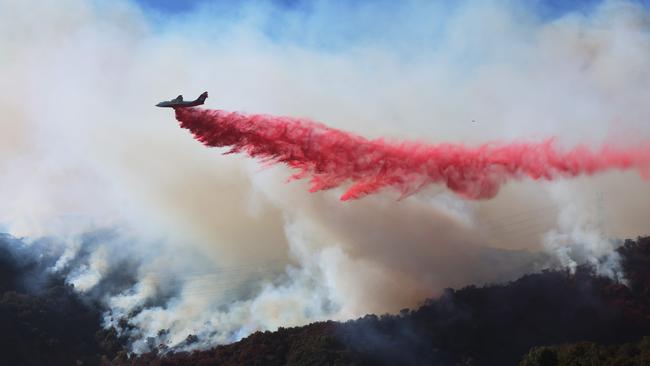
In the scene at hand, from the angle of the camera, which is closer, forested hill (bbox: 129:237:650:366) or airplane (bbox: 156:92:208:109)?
airplane (bbox: 156:92:208:109)

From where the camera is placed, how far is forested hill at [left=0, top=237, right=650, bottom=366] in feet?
454

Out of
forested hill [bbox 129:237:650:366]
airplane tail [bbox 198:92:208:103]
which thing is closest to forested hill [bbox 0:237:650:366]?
forested hill [bbox 129:237:650:366]

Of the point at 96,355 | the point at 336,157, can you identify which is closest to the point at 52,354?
the point at 96,355

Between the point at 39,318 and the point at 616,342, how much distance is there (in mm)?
135133

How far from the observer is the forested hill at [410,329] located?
13825 cm

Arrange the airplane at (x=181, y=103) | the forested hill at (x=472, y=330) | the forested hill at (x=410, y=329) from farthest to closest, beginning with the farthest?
the forested hill at (x=410, y=329) → the forested hill at (x=472, y=330) → the airplane at (x=181, y=103)

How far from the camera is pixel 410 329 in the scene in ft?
470

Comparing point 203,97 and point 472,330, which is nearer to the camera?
point 203,97

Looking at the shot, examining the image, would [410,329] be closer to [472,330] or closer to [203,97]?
[472,330]

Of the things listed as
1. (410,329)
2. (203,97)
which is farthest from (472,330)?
(203,97)

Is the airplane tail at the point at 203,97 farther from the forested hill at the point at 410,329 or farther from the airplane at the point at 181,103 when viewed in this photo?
the forested hill at the point at 410,329

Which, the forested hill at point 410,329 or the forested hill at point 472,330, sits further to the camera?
the forested hill at point 410,329

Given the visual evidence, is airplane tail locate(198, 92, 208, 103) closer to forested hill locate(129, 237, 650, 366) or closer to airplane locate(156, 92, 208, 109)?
airplane locate(156, 92, 208, 109)

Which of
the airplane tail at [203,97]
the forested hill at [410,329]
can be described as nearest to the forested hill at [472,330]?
the forested hill at [410,329]
